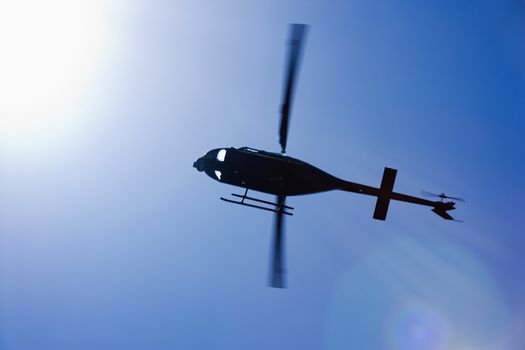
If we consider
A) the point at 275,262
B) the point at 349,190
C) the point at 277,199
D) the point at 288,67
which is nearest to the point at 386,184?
the point at 349,190

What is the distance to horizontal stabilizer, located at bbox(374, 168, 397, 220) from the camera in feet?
45.2

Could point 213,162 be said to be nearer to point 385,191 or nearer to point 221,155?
point 221,155

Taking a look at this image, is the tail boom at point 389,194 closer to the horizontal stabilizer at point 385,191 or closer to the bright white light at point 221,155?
the horizontal stabilizer at point 385,191

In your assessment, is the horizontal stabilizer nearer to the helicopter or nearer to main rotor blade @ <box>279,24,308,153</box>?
the helicopter

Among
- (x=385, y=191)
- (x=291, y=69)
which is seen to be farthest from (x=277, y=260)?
(x=291, y=69)

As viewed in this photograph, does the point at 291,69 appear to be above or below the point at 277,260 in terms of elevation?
above

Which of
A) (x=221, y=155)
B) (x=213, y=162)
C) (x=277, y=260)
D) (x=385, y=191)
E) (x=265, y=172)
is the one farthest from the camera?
(x=385, y=191)

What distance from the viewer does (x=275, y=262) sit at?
12.1 meters

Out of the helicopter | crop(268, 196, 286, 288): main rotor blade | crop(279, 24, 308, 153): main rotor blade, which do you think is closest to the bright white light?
the helicopter

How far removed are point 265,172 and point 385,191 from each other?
4389 millimetres

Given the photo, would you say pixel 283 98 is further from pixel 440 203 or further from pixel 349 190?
pixel 440 203

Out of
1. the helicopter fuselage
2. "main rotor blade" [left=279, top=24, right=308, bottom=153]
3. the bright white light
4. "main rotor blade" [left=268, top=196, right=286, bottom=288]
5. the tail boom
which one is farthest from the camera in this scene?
the tail boom

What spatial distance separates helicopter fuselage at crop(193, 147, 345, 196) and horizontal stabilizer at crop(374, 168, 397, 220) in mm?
2218

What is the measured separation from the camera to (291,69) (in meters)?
10.8
